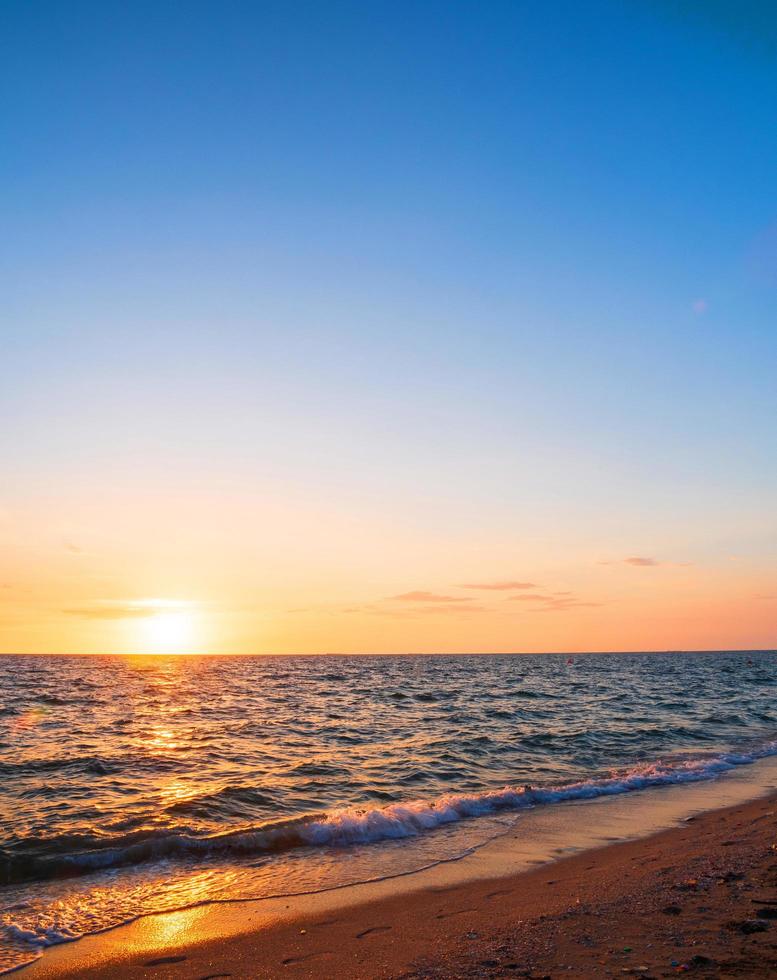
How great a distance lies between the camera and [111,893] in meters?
10.4

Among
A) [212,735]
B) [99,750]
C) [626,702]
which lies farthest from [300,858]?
[626,702]

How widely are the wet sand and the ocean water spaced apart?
3.38 feet

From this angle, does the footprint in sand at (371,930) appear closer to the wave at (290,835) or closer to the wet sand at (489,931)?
the wet sand at (489,931)

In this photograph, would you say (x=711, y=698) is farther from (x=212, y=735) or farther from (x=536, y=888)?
(x=536, y=888)

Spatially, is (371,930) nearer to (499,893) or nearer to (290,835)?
(499,893)

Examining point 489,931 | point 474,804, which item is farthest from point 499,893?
point 474,804

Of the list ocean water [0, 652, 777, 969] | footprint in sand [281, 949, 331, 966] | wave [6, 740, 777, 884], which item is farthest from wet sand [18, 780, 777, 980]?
wave [6, 740, 777, 884]

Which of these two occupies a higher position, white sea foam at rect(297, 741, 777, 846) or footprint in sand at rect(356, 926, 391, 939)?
footprint in sand at rect(356, 926, 391, 939)

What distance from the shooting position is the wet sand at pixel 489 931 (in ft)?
22.9

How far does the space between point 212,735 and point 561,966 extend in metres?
22.4

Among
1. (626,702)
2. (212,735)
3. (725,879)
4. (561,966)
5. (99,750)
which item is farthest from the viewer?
(626,702)

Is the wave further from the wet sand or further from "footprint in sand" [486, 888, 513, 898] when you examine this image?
"footprint in sand" [486, 888, 513, 898]

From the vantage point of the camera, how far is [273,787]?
17.5m

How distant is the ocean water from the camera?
36.1 feet
